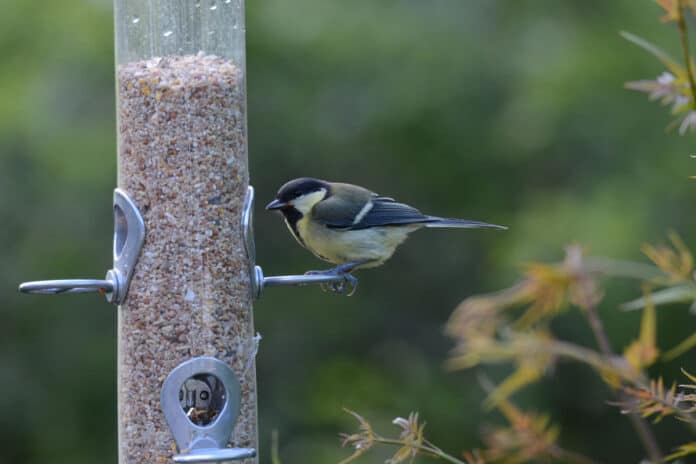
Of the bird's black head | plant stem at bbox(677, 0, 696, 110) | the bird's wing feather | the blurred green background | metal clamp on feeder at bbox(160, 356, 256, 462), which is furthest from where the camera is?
the blurred green background

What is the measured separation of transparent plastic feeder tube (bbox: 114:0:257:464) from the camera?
11.2ft

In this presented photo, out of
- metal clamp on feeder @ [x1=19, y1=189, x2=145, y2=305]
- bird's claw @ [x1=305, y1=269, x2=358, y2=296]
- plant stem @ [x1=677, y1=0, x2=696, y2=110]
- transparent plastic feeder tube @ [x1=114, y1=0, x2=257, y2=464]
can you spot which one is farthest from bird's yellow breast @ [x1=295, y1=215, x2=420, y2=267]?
plant stem @ [x1=677, y1=0, x2=696, y2=110]

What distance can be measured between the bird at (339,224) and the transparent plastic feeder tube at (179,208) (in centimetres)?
130

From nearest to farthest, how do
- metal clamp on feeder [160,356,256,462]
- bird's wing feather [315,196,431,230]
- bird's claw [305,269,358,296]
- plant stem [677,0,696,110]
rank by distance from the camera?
plant stem [677,0,696,110]
metal clamp on feeder [160,356,256,462]
bird's claw [305,269,358,296]
bird's wing feather [315,196,431,230]

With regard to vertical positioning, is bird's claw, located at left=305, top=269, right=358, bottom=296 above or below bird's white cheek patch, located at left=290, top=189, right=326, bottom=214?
below

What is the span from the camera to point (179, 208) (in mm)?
3500

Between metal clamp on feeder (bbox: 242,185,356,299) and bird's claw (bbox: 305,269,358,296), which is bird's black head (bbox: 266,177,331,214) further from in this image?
metal clamp on feeder (bbox: 242,185,356,299)

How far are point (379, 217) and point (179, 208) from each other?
195cm

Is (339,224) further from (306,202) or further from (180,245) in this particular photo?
(180,245)

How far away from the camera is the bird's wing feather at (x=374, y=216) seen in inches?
201

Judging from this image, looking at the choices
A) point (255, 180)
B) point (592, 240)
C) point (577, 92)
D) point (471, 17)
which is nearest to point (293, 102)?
point (255, 180)

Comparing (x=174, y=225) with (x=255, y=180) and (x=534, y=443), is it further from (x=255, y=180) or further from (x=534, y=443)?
(x=255, y=180)

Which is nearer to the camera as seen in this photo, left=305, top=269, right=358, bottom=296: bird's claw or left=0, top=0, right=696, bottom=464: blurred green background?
left=305, top=269, right=358, bottom=296: bird's claw

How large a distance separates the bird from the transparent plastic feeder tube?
1305 millimetres
